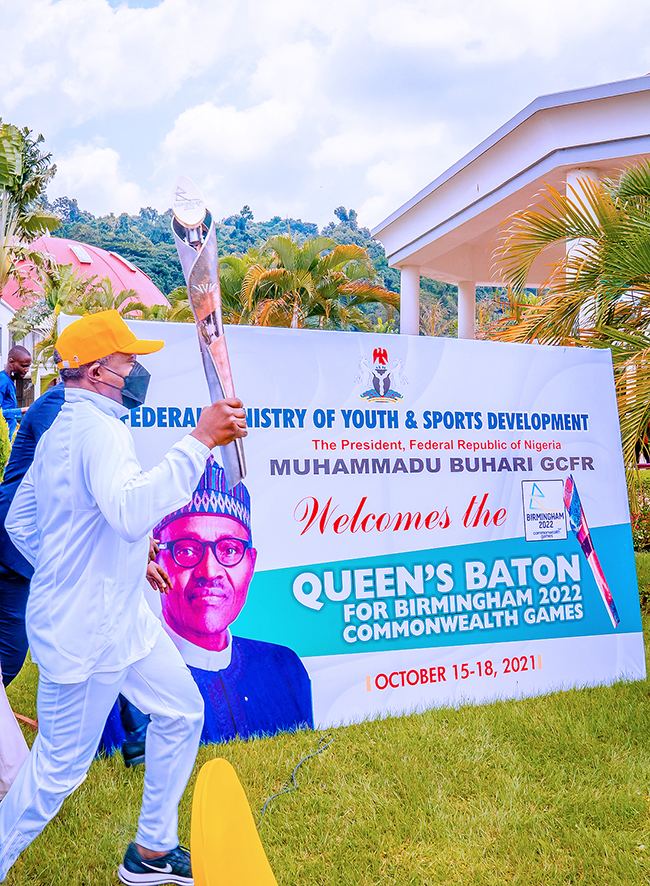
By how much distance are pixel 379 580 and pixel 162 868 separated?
2084 millimetres

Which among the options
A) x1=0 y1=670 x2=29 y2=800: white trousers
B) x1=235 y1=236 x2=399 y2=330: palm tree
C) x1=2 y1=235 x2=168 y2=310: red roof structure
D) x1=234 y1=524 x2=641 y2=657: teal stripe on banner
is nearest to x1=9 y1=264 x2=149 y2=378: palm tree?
x1=235 y1=236 x2=399 y2=330: palm tree

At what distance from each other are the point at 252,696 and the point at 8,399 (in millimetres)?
5231

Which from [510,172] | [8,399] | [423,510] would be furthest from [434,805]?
[510,172]

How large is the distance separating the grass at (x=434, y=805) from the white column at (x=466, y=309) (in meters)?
11.6

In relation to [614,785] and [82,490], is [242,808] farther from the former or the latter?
[614,785]

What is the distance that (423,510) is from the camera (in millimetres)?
4516

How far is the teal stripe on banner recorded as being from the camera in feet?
13.5

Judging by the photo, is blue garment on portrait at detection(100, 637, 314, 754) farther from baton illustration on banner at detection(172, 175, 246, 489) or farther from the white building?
the white building

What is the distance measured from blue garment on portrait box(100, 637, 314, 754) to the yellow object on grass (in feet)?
8.14

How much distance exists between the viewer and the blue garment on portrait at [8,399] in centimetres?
769

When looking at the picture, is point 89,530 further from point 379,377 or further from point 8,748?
point 379,377

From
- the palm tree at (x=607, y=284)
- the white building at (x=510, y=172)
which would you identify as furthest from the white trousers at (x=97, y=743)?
the white building at (x=510, y=172)

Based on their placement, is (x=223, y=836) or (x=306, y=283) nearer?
(x=223, y=836)

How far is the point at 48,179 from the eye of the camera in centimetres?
2484
